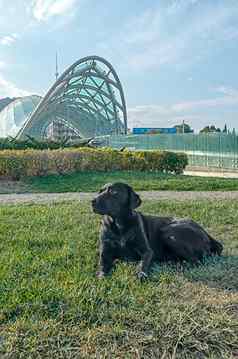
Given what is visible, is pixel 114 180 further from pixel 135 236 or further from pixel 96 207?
pixel 96 207

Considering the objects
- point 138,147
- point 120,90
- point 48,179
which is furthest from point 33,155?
point 120,90

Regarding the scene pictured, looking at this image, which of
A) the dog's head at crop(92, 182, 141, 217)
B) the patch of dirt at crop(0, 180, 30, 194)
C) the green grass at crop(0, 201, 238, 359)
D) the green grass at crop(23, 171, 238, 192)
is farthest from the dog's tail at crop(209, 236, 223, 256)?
the patch of dirt at crop(0, 180, 30, 194)

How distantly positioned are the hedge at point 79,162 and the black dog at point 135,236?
9562 mm

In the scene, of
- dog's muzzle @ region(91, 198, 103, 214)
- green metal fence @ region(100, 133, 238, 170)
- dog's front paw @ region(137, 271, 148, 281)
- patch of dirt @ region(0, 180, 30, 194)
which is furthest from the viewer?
green metal fence @ region(100, 133, 238, 170)

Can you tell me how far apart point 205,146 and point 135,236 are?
18.2m

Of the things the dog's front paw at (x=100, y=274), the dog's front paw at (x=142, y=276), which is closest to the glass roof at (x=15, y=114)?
the dog's front paw at (x=100, y=274)

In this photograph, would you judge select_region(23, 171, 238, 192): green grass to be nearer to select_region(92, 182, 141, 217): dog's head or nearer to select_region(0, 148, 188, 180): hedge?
select_region(0, 148, 188, 180): hedge

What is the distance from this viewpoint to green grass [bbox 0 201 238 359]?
232 cm

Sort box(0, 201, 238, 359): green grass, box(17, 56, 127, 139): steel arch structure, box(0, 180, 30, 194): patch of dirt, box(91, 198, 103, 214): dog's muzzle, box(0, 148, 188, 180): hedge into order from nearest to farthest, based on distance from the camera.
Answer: box(0, 201, 238, 359): green grass, box(91, 198, 103, 214): dog's muzzle, box(0, 180, 30, 194): patch of dirt, box(0, 148, 188, 180): hedge, box(17, 56, 127, 139): steel arch structure

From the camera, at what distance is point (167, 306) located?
2.80 m

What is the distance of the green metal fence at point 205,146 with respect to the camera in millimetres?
19578

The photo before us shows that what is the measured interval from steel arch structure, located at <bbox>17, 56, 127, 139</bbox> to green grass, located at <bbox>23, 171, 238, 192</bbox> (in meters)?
37.2

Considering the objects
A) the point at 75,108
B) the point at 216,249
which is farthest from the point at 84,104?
the point at 216,249

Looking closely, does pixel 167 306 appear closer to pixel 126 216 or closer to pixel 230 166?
pixel 126 216
